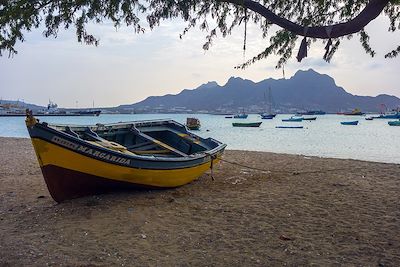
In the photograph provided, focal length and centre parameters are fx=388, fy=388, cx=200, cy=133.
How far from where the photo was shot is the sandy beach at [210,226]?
17.7 feet

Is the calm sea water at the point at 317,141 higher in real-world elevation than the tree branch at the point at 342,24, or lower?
lower

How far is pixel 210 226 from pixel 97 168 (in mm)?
2718

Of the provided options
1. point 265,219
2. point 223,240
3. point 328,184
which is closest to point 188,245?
point 223,240

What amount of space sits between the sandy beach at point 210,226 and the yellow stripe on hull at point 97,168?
394mm

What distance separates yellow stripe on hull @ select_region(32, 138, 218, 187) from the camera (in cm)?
759

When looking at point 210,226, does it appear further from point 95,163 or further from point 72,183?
point 72,183

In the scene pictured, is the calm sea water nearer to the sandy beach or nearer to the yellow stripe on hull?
the sandy beach

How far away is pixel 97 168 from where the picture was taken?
7.96m

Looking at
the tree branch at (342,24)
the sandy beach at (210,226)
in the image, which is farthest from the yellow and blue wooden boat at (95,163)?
the tree branch at (342,24)

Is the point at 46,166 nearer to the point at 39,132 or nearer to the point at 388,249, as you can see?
the point at 39,132

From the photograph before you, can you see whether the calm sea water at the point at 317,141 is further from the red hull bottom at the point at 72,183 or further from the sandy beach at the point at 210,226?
the red hull bottom at the point at 72,183

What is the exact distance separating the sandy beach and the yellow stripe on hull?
1.29ft

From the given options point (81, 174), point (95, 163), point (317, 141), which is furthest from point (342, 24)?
point (317, 141)

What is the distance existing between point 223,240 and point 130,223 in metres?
1.87
